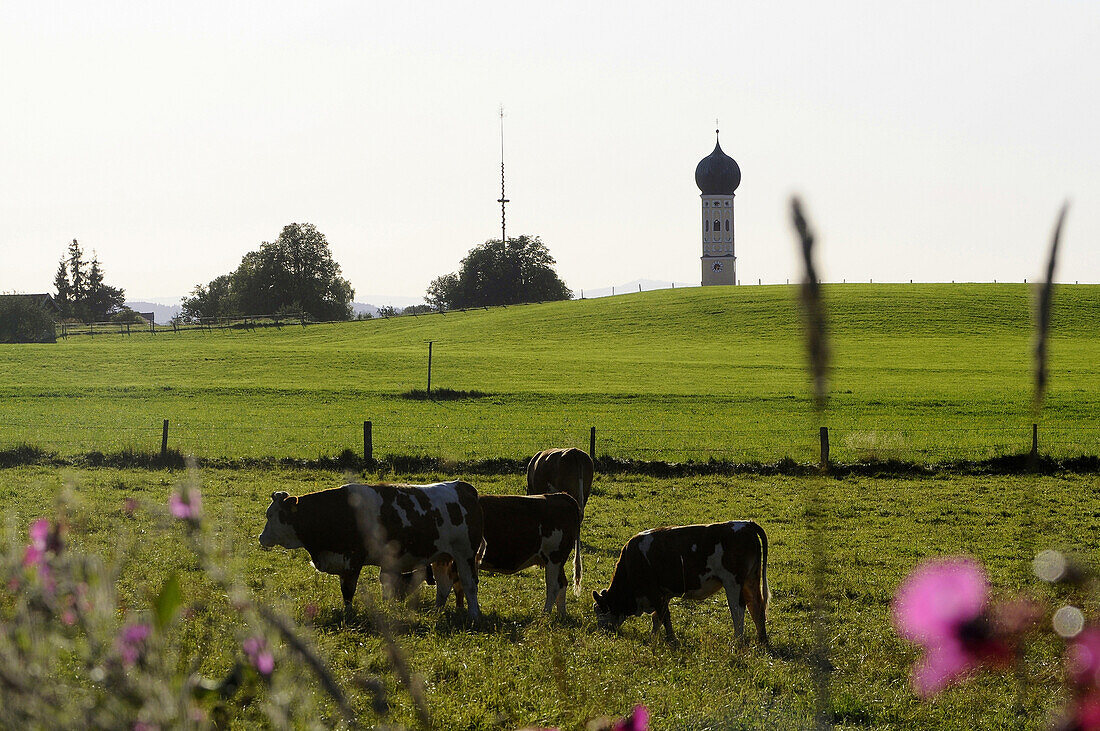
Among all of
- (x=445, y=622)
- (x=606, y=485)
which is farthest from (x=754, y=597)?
(x=606, y=485)

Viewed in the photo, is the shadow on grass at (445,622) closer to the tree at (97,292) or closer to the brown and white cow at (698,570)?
the brown and white cow at (698,570)

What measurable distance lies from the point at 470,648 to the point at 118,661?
773 cm

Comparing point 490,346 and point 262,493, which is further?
point 490,346

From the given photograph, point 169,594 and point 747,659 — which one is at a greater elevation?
point 169,594

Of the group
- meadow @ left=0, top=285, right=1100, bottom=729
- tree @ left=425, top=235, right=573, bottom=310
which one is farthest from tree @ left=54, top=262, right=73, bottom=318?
meadow @ left=0, top=285, right=1100, bottom=729

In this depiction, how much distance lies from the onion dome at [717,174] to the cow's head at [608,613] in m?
146

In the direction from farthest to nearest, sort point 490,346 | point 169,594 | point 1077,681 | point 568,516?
point 490,346
point 568,516
point 169,594
point 1077,681

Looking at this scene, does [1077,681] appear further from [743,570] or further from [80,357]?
[80,357]

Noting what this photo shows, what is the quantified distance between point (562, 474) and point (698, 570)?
570cm

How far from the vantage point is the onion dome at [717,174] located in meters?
151

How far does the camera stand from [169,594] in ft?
3.78

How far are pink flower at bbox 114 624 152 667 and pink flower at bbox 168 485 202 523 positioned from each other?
0.58ft

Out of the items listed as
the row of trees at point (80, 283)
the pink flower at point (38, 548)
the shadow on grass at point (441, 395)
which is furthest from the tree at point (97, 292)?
the pink flower at point (38, 548)

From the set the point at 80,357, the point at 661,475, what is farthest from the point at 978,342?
the point at 80,357
